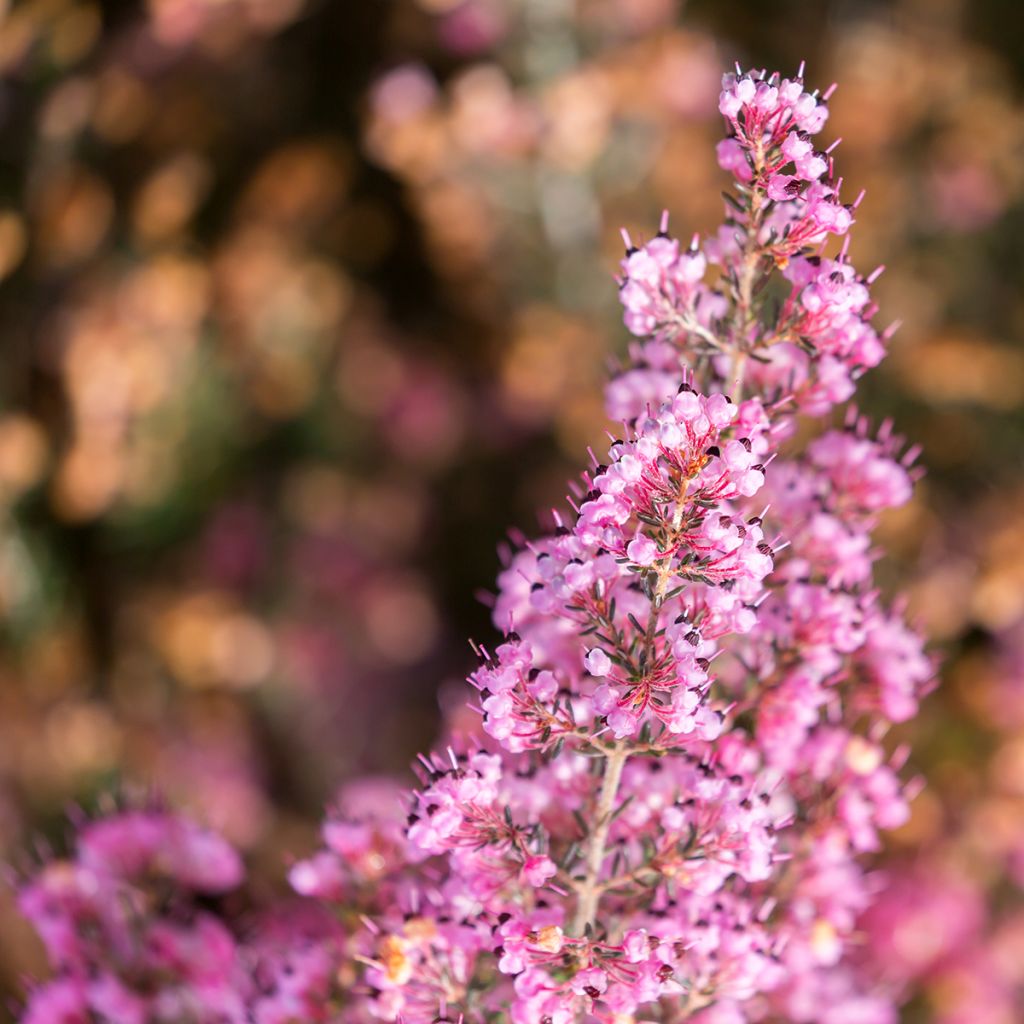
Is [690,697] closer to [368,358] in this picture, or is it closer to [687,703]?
[687,703]

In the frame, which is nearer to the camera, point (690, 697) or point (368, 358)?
point (690, 697)

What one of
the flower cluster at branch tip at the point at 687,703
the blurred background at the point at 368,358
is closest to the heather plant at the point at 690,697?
the flower cluster at branch tip at the point at 687,703

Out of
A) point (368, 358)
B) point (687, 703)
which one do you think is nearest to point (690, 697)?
point (687, 703)

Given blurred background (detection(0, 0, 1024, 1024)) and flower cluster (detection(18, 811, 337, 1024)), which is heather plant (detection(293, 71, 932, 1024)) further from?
blurred background (detection(0, 0, 1024, 1024))

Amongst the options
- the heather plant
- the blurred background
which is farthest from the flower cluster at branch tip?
the blurred background

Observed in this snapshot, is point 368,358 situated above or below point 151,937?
above

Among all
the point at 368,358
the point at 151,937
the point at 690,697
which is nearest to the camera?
the point at 690,697

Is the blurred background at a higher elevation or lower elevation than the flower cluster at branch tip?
higher

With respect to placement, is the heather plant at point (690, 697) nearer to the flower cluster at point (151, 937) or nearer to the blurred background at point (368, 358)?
the flower cluster at point (151, 937)
